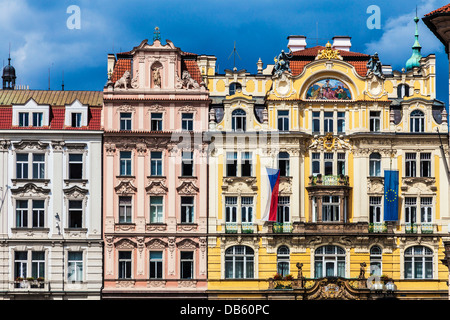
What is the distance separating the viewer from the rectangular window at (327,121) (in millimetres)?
62938

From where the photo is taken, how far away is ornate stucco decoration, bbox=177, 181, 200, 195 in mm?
61625

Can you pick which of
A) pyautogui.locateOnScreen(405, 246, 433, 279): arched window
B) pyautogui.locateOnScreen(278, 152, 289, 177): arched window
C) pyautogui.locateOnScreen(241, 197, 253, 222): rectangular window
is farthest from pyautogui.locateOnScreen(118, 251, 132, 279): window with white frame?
pyautogui.locateOnScreen(405, 246, 433, 279): arched window

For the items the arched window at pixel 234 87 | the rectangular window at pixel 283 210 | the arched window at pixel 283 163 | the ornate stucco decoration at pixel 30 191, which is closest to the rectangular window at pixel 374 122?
the arched window at pixel 283 163

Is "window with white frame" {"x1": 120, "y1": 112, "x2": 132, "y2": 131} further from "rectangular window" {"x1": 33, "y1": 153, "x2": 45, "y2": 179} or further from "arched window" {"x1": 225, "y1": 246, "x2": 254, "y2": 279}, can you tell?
"arched window" {"x1": 225, "y1": 246, "x2": 254, "y2": 279}

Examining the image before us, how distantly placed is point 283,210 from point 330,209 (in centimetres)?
298

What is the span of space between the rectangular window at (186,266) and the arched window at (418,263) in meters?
13.6

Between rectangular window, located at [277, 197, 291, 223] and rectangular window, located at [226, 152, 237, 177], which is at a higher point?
rectangular window, located at [226, 152, 237, 177]

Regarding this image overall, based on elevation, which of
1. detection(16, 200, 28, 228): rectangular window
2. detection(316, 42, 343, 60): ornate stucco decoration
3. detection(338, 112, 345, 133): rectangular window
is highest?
detection(316, 42, 343, 60): ornate stucco decoration

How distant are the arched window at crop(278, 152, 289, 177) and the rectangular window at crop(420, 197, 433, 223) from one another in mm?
8899

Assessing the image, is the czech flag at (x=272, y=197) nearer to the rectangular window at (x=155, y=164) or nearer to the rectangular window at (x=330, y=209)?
the rectangular window at (x=330, y=209)

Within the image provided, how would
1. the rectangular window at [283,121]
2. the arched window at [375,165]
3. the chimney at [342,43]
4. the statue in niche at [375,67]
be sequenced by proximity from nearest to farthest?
the arched window at [375,165]
the rectangular window at [283,121]
the statue in niche at [375,67]
the chimney at [342,43]

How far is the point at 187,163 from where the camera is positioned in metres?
62.1

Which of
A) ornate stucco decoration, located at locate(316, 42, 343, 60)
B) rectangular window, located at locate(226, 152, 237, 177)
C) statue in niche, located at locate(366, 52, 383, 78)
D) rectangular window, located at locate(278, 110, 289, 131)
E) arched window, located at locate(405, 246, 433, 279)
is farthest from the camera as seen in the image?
statue in niche, located at locate(366, 52, 383, 78)
